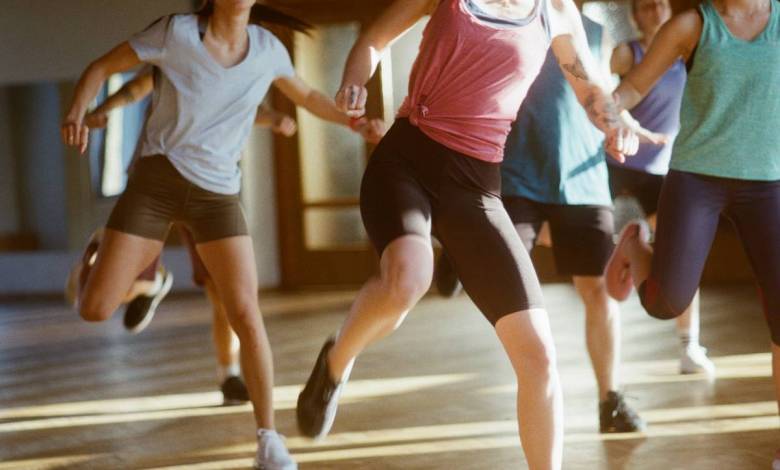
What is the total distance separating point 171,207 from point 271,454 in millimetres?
755

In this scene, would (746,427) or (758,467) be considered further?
(746,427)

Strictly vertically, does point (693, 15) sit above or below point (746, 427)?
above

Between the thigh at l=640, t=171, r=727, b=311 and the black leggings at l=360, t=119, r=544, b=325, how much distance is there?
2.17 ft

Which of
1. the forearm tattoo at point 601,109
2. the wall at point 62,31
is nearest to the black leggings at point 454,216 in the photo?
the forearm tattoo at point 601,109

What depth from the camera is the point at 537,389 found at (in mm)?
2143

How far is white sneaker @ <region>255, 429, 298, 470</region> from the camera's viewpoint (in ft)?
9.16

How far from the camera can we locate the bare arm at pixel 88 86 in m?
2.83

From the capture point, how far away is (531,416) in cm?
216

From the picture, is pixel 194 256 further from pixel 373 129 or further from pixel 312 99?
pixel 373 129

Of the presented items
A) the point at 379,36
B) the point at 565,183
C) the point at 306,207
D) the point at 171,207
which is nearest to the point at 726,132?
the point at 565,183

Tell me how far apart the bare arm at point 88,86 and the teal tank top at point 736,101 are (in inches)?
60.5

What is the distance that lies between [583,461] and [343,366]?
88 cm

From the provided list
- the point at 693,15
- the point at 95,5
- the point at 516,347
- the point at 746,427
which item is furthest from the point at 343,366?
the point at 95,5

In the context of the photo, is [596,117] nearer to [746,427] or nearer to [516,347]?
[516,347]
